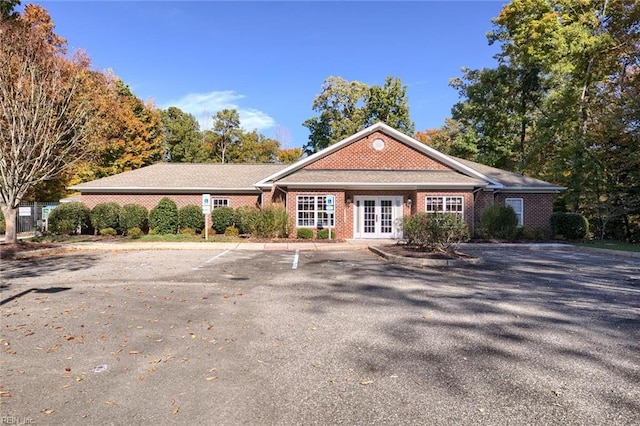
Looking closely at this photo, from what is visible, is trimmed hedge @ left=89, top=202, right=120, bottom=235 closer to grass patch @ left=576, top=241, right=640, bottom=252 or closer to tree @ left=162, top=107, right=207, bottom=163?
grass patch @ left=576, top=241, right=640, bottom=252

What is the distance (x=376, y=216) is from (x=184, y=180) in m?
11.8

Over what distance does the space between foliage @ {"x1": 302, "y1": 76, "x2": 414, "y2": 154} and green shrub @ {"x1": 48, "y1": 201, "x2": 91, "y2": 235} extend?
84.6 feet

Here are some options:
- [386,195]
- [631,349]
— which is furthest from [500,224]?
[631,349]

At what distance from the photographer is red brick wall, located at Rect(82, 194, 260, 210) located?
76.1 ft

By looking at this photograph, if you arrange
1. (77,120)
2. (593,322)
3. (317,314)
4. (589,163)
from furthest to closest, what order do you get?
(589,163) → (77,120) → (317,314) → (593,322)

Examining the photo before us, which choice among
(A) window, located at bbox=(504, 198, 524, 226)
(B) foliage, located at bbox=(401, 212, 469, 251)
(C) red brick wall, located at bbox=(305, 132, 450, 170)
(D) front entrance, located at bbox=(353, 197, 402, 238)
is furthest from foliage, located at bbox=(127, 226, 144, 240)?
(A) window, located at bbox=(504, 198, 524, 226)

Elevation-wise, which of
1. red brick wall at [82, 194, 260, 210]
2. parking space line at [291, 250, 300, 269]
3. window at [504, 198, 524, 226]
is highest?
red brick wall at [82, 194, 260, 210]

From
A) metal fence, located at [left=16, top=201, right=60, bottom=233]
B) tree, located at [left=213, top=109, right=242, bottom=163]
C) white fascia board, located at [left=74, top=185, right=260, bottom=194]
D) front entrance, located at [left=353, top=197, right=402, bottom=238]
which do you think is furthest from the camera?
tree, located at [left=213, top=109, right=242, bottom=163]

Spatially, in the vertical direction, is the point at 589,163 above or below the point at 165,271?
above

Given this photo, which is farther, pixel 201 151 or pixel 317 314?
pixel 201 151

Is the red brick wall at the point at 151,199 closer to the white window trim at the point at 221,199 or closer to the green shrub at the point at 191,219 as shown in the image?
the white window trim at the point at 221,199

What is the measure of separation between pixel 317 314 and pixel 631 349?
3.94 m

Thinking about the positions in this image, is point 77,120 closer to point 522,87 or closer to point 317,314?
point 317,314

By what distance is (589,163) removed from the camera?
2362 cm
